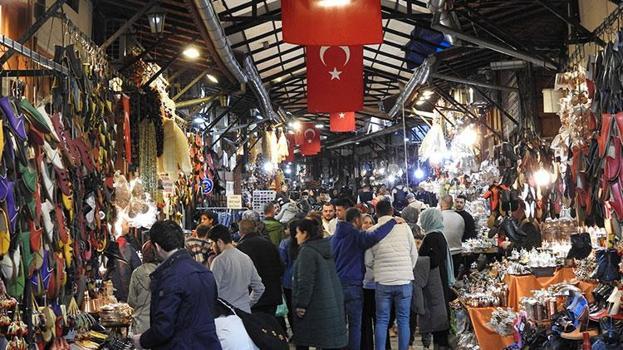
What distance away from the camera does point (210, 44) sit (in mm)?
9195

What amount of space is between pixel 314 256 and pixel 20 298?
9.47ft

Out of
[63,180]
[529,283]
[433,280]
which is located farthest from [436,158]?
[63,180]

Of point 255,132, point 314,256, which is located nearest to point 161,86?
→ point 314,256

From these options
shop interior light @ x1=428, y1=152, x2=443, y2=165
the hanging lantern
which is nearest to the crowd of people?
the hanging lantern

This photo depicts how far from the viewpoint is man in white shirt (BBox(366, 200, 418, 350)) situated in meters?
7.89

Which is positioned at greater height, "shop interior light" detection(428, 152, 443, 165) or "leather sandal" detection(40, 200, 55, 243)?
"shop interior light" detection(428, 152, 443, 165)

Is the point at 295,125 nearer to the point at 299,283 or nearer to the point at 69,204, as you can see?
the point at 299,283

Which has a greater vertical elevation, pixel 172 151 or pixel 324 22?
pixel 324 22

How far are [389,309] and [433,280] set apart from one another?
78cm

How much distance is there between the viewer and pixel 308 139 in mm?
27750

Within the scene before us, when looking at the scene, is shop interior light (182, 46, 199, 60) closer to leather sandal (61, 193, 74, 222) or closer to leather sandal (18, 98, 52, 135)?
leather sandal (61, 193, 74, 222)

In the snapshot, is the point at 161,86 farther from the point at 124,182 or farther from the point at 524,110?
the point at 524,110

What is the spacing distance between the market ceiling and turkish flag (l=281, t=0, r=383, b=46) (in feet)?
3.18

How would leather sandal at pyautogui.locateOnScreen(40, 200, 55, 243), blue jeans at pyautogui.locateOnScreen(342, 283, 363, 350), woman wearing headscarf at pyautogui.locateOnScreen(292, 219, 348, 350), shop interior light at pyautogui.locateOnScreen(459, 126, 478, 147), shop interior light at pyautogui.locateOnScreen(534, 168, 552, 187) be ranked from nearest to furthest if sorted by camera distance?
leather sandal at pyautogui.locateOnScreen(40, 200, 55, 243) < woman wearing headscarf at pyautogui.locateOnScreen(292, 219, 348, 350) < blue jeans at pyautogui.locateOnScreen(342, 283, 363, 350) < shop interior light at pyautogui.locateOnScreen(534, 168, 552, 187) < shop interior light at pyautogui.locateOnScreen(459, 126, 478, 147)
